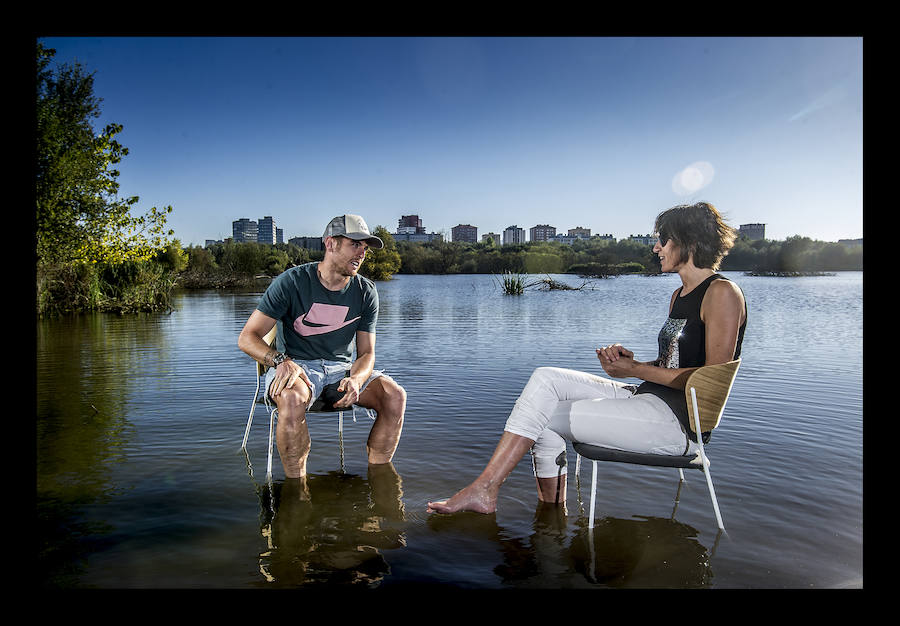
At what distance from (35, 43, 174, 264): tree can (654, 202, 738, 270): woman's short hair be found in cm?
1498

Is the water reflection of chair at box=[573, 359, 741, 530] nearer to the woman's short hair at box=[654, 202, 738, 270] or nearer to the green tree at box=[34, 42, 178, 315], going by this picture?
the woman's short hair at box=[654, 202, 738, 270]

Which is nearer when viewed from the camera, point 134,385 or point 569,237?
point 134,385

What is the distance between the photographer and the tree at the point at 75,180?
47.5ft

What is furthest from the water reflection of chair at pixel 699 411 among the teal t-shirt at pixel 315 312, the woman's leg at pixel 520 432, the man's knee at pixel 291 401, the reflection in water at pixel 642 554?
the teal t-shirt at pixel 315 312

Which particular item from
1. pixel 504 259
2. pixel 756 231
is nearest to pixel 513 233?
pixel 504 259

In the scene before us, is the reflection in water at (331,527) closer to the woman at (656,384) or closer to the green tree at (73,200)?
the woman at (656,384)

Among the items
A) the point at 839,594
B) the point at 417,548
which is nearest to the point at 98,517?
the point at 417,548

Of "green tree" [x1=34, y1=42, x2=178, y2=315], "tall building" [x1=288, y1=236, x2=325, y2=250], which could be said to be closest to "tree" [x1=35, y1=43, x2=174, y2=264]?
"green tree" [x1=34, y1=42, x2=178, y2=315]

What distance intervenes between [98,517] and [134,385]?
419 cm

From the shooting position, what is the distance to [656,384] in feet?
10.8

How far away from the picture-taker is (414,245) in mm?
68500

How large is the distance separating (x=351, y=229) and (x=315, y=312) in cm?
57

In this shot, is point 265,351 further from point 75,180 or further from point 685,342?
point 75,180

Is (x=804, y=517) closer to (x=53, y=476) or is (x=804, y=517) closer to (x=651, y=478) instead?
(x=651, y=478)
